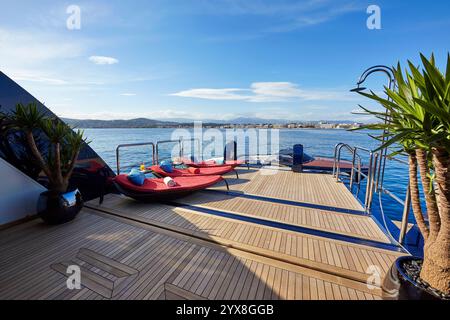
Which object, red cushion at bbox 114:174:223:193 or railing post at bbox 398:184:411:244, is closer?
railing post at bbox 398:184:411:244

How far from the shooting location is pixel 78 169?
3914 mm

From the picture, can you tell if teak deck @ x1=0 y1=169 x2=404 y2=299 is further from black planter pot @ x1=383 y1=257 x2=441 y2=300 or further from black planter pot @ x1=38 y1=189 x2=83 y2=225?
black planter pot @ x1=383 y1=257 x2=441 y2=300

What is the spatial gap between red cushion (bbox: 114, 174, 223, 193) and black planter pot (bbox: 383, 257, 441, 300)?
322 centimetres

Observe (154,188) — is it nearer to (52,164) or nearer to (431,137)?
(52,164)

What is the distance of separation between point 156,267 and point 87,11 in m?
3.78

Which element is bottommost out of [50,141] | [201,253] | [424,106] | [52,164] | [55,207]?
[201,253]

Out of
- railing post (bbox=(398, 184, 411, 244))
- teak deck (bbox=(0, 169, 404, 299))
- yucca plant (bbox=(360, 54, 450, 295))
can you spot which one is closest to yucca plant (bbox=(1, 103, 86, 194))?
teak deck (bbox=(0, 169, 404, 299))

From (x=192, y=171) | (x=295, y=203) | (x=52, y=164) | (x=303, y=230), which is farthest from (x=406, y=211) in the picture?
(x=52, y=164)

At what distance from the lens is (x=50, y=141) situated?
3.16m

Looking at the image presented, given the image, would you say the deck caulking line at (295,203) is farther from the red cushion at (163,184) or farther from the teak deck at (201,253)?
the red cushion at (163,184)

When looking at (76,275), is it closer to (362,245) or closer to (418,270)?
(418,270)

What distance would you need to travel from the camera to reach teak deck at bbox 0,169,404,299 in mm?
1772

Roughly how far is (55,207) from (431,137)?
389 centimetres
